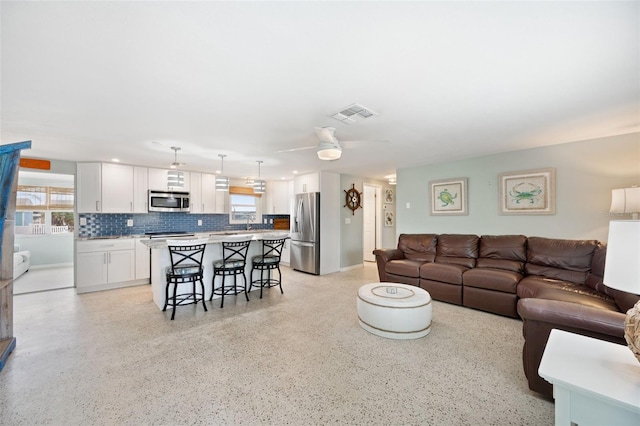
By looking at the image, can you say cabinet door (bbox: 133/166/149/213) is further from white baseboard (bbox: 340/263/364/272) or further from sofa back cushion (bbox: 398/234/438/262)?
sofa back cushion (bbox: 398/234/438/262)

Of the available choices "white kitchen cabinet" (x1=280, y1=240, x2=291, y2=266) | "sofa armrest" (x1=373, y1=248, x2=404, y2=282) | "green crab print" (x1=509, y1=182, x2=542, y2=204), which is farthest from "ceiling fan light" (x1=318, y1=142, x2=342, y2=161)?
"white kitchen cabinet" (x1=280, y1=240, x2=291, y2=266)

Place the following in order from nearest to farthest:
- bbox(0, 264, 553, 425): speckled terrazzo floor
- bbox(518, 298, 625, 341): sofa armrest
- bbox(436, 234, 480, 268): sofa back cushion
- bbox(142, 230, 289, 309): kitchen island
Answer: bbox(518, 298, 625, 341): sofa armrest, bbox(0, 264, 553, 425): speckled terrazzo floor, bbox(142, 230, 289, 309): kitchen island, bbox(436, 234, 480, 268): sofa back cushion

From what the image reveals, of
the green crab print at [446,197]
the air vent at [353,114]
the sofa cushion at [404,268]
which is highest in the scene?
the air vent at [353,114]

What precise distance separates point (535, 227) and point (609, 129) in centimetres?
152

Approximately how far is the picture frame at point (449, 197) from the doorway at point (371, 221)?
8.27ft

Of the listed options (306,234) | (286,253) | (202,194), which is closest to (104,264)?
(202,194)

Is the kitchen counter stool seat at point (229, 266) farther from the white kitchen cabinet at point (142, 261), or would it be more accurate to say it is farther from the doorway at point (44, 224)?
the doorway at point (44, 224)

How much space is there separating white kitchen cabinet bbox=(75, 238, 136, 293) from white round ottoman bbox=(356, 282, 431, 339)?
15.2ft

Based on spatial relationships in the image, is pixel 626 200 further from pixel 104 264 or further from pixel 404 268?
pixel 104 264

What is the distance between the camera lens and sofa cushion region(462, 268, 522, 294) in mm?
3418

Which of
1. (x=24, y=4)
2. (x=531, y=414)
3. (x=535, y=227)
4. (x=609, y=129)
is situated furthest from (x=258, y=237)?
(x=609, y=129)

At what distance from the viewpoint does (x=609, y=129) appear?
3.19 meters

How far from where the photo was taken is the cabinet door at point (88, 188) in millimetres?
4852

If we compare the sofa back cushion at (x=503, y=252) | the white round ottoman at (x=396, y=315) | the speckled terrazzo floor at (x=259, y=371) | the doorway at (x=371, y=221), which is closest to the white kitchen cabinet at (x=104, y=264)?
the speckled terrazzo floor at (x=259, y=371)
